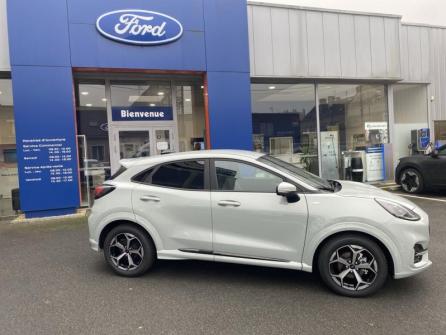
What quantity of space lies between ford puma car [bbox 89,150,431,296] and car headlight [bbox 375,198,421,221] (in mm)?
12

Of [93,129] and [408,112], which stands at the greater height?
[408,112]

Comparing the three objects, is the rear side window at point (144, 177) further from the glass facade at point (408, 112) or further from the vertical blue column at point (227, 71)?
the glass facade at point (408, 112)

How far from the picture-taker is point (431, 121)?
13242mm

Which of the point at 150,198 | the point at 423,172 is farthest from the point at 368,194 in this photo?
the point at 423,172

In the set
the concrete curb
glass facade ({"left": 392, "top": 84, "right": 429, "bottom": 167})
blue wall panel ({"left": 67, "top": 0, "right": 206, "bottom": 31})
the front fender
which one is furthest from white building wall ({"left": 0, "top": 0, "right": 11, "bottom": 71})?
glass facade ({"left": 392, "top": 84, "right": 429, "bottom": 167})

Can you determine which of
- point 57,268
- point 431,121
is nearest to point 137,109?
point 57,268

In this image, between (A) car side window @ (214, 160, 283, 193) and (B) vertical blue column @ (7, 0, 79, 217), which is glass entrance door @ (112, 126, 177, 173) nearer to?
(B) vertical blue column @ (7, 0, 79, 217)

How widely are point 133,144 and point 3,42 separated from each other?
151 inches

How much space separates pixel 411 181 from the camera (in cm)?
1017

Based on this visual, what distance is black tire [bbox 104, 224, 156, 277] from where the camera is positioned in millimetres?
4543

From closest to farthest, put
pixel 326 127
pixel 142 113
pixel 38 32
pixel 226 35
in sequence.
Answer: pixel 38 32, pixel 226 35, pixel 142 113, pixel 326 127

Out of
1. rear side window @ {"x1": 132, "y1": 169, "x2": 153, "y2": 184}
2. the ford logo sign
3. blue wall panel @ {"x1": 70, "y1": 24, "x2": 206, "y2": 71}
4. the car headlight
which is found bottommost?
the car headlight

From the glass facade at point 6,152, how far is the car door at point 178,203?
20.7 ft

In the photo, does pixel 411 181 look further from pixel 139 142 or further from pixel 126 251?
pixel 126 251
